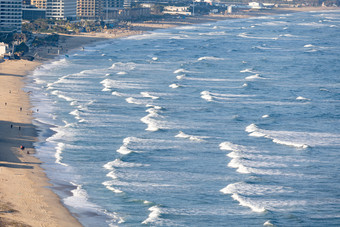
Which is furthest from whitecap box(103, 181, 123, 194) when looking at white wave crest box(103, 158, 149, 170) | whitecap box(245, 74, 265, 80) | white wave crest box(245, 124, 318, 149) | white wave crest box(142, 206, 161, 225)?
whitecap box(245, 74, 265, 80)

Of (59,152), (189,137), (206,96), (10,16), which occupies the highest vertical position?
(10,16)

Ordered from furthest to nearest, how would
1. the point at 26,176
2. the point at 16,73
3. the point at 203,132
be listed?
the point at 16,73 → the point at 203,132 → the point at 26,176

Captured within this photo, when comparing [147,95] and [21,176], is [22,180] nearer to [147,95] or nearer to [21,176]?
[21,176]

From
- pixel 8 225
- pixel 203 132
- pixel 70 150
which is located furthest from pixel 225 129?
pixel 8 225

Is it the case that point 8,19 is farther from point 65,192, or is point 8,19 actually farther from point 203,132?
point 65,192

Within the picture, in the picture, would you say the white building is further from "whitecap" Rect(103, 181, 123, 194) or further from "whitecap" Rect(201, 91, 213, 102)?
"whitecap" Rect(103, 181, 123, 194)

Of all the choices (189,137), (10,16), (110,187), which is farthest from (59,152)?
(10,16)
